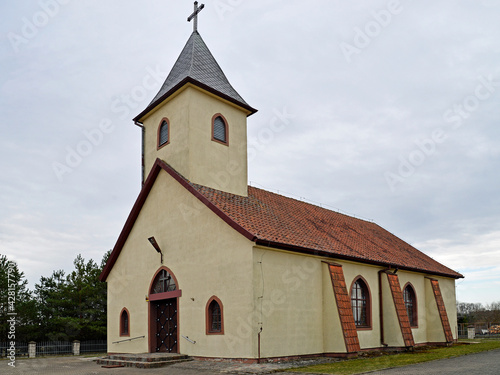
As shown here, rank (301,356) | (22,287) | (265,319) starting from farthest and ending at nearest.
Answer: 1. (22,287)
2. (301,356)
3. (265,319)

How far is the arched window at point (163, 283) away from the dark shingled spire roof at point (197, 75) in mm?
8294

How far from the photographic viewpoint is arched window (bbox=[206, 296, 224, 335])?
17125mm

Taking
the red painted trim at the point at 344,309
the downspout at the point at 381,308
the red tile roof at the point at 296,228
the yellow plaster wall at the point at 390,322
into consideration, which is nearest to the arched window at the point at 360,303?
the downspout at the point at 381,308

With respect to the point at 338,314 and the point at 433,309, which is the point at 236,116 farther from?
the point at 433,309

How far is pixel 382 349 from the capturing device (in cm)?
2119

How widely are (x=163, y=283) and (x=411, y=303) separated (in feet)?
45.6

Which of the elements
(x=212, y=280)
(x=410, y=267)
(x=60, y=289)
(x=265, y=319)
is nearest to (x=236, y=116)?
(x=212, y=280)

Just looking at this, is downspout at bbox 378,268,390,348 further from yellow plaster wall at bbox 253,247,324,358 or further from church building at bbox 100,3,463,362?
yellow plaster wall at bbox 253,247,324,358

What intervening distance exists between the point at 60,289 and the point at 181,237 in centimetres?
2407

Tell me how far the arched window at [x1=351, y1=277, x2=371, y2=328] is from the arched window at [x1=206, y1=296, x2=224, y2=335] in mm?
6697

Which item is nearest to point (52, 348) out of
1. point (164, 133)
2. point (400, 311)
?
point (164, 133)

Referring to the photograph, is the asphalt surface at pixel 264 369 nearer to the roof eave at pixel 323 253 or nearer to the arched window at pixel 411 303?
the roof eave at pixel 323 253

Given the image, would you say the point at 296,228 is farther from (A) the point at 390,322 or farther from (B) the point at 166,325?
(B) the point at 166,325

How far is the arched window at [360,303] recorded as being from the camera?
2073 cm
